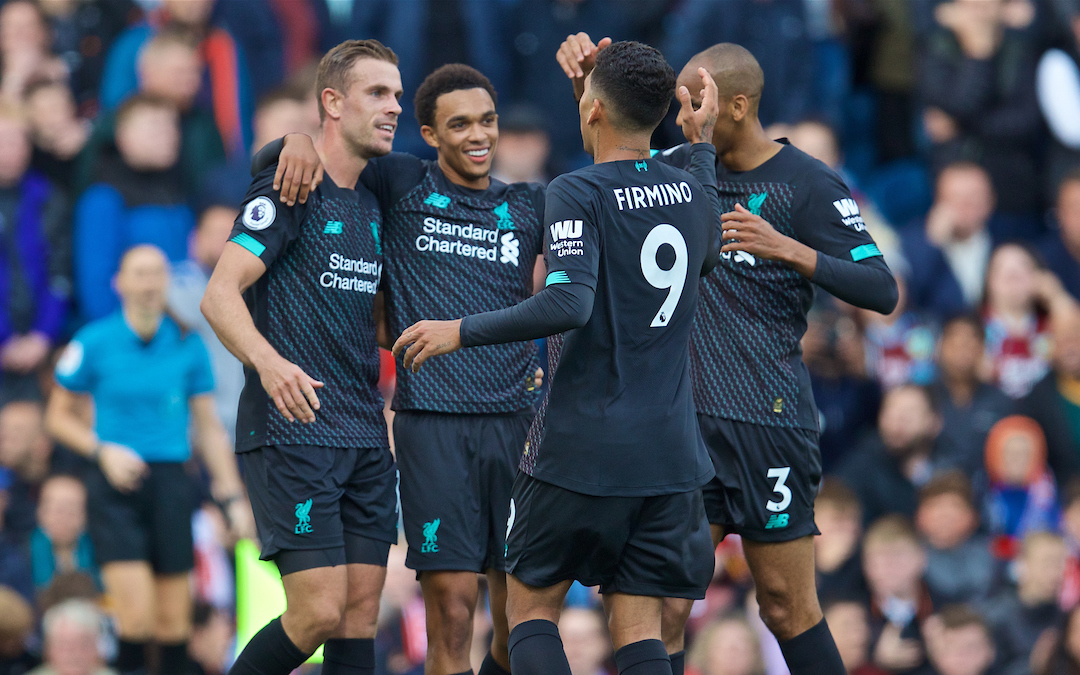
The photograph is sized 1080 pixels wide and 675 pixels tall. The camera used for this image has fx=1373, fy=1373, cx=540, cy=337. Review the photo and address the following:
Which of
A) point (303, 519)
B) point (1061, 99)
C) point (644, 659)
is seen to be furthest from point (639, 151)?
point (1061, 99)

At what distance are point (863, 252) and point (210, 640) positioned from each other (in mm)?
5249

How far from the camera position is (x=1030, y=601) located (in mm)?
8742

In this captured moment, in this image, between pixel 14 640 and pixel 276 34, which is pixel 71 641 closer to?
pixel 14 640

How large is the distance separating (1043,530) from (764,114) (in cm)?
402

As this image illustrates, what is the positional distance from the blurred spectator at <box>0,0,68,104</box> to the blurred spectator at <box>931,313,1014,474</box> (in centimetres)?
704

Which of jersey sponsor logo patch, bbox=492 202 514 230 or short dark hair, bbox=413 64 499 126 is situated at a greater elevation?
short dark hair, bbox=413 64 499 126

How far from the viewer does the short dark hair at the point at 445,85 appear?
234 inches

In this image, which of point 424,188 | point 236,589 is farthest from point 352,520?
point 236,589

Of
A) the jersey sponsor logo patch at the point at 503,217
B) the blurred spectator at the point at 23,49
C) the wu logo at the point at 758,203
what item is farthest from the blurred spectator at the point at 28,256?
the wu logo at the point at 758,203

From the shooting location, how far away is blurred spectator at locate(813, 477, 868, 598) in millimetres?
8617

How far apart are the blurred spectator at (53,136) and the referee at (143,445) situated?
1.73m

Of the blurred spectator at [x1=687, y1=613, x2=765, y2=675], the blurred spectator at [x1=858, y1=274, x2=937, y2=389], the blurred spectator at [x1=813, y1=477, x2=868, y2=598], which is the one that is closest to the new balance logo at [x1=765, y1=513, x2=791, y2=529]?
the blurred spectator at [x1=687, y1=613, x2=765, y2=675]

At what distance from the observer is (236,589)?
8828 millimetres

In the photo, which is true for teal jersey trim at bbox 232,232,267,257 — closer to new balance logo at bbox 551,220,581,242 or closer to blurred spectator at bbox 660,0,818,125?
new balance logo at bbox 551,220,581,242
